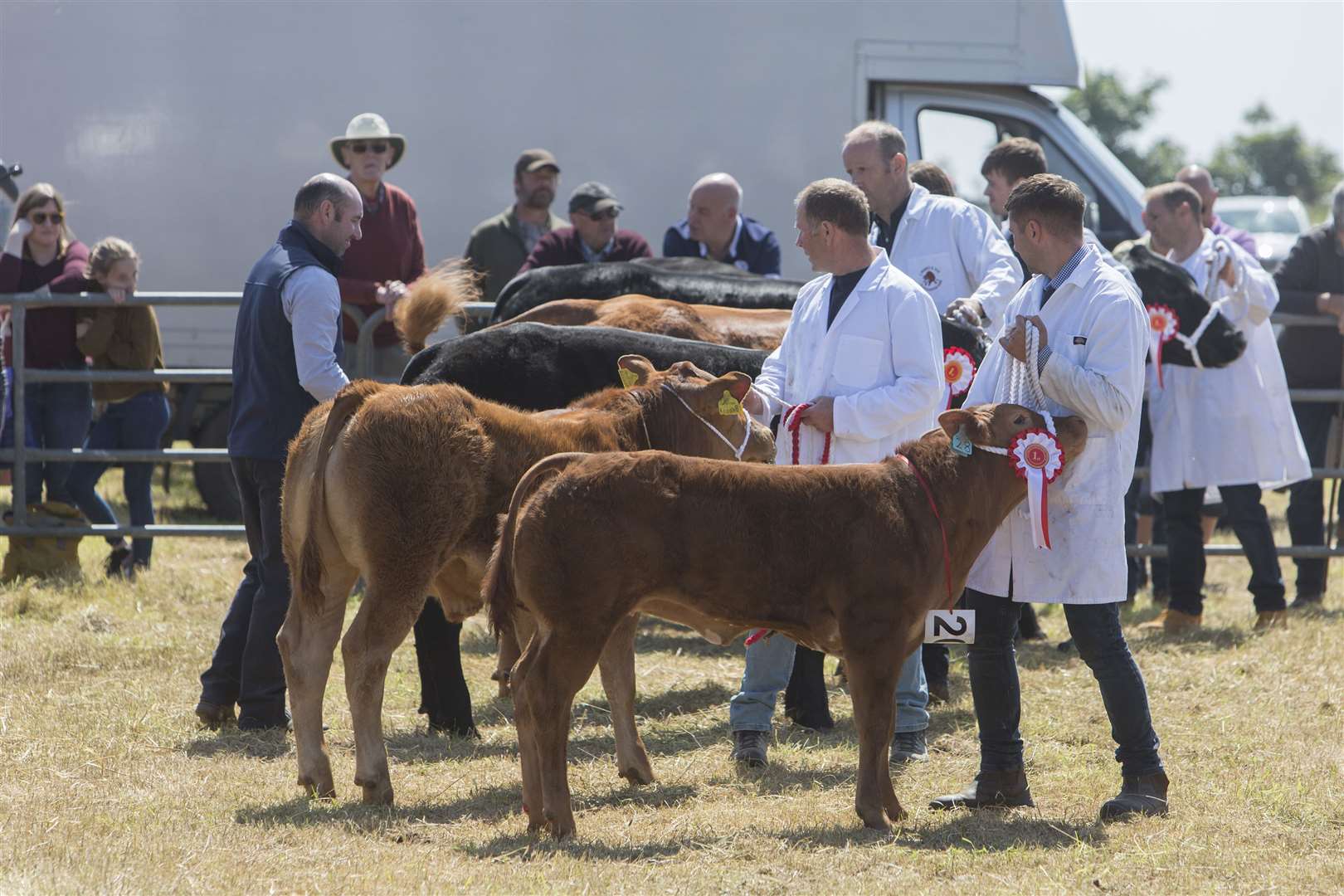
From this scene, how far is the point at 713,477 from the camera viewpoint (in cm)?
469

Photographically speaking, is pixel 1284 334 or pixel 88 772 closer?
pixel 88 772

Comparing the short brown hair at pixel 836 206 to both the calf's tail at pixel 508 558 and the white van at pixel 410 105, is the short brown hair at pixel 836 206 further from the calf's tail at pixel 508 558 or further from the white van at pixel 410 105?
the white van at pixel 410 105

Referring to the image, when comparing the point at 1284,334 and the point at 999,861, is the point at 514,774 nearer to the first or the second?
the point at 999,861

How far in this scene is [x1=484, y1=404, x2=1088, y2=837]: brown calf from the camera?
4594 millimetres

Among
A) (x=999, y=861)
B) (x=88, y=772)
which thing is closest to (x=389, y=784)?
(x=88, y=772)

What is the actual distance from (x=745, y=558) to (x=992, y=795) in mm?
1264

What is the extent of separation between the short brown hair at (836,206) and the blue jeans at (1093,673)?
140cm

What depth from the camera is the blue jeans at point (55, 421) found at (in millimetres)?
9336

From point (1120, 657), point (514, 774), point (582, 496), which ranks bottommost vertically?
point (514, 774)

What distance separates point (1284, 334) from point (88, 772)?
767 cm

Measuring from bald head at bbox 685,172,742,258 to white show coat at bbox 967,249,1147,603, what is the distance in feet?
13.9

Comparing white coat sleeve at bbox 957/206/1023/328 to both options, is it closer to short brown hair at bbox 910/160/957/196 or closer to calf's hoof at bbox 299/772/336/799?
short brown hair at bbox 910/160/957/196

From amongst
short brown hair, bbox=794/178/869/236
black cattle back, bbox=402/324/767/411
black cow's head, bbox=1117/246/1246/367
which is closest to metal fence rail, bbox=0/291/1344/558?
black cow's head, bbox=1117/246/1246/367

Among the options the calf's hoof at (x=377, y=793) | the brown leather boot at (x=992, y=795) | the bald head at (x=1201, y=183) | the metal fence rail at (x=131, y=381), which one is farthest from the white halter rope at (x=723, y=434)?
the bald head at (x=1201, y=183)
